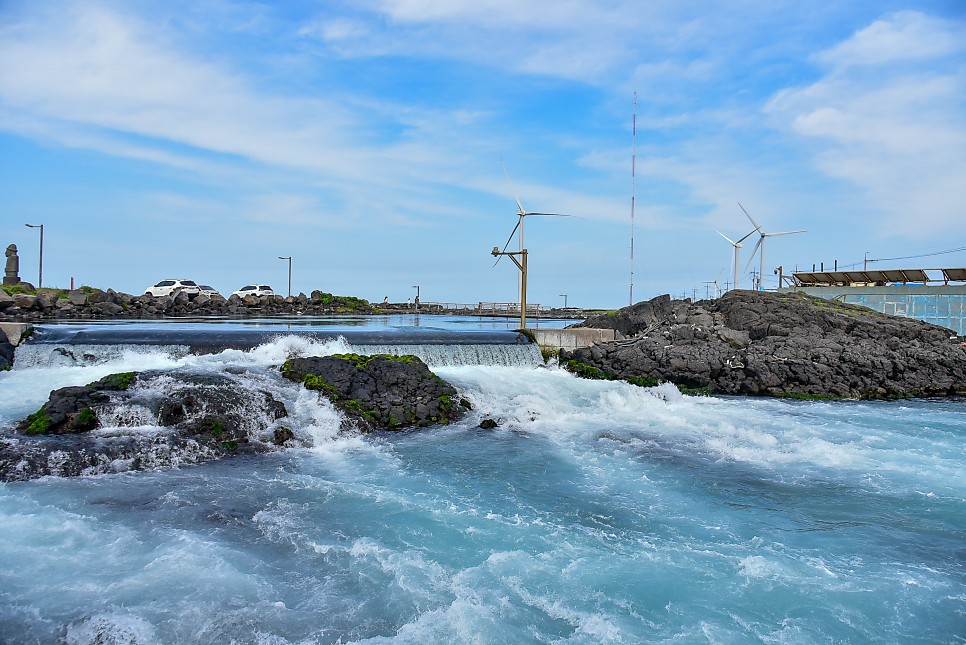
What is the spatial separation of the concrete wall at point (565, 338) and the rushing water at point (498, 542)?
33.7 ft

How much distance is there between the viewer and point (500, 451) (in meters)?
13.7

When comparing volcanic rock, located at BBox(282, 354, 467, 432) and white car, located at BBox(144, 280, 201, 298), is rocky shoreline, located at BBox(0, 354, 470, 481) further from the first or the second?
white car, located at BBox(144, 280, 201, 298)

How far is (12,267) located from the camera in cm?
4491

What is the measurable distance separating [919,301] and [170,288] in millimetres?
48340

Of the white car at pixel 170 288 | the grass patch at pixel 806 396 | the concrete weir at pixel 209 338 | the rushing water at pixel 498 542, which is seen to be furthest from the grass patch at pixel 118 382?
the white car at pixel 170 288

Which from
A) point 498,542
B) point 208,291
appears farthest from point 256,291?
point 498,542

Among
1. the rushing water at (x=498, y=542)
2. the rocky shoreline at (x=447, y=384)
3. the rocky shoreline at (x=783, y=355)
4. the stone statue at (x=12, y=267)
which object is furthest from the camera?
the stone statue at (x=12, y=267)

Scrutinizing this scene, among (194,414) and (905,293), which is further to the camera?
(905,293)

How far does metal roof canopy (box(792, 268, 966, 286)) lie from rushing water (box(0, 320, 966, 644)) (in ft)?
87.9

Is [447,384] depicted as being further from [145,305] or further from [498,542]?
[145,305]

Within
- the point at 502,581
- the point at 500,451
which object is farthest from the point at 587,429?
the point at 502,581

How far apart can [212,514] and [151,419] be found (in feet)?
14.9

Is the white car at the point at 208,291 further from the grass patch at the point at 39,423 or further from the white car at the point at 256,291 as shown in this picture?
the grass patch at the point at 39,423

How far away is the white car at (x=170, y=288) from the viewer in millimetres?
47969
